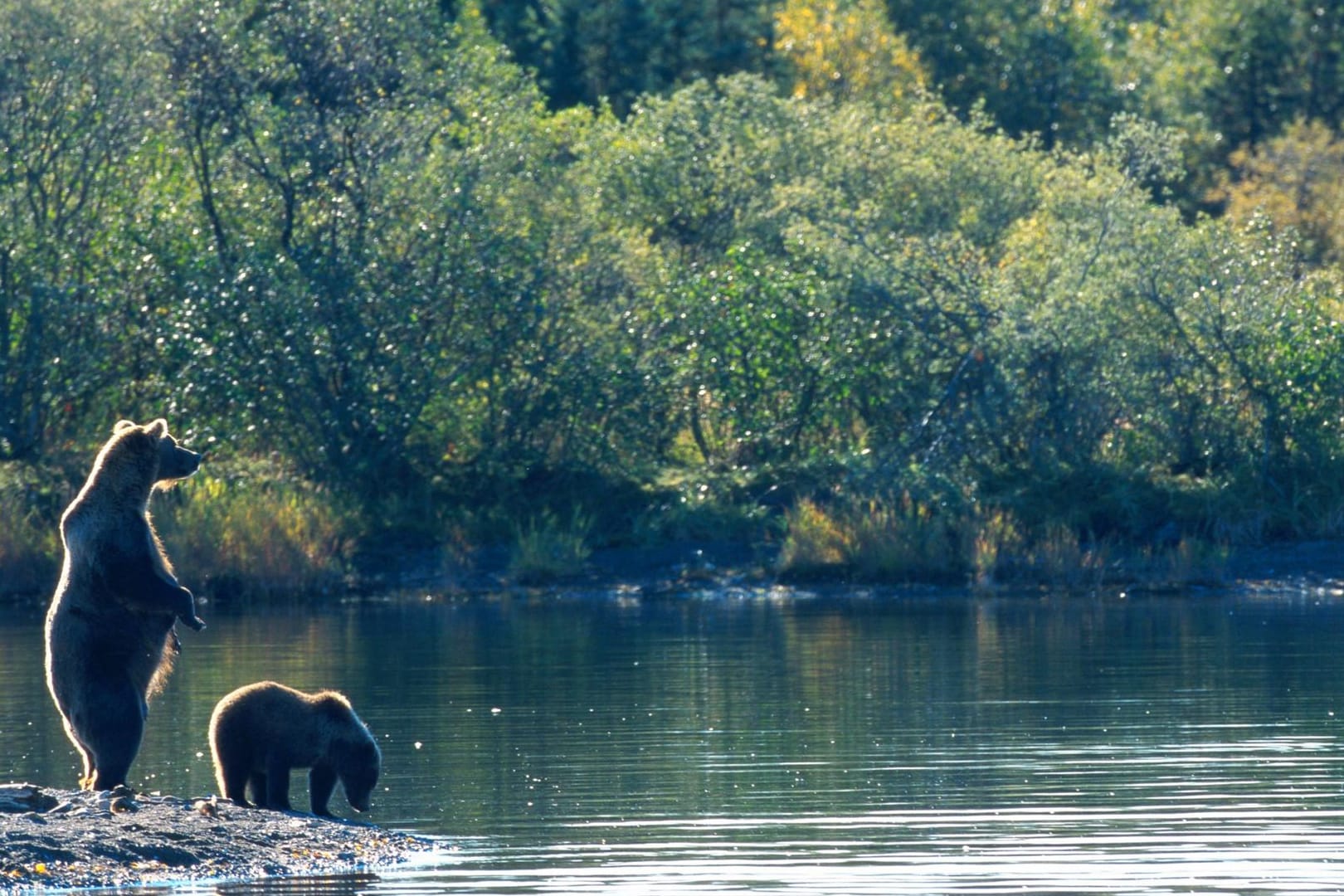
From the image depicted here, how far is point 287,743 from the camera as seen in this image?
13.4 m

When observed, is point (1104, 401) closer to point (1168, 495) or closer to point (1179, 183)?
point (1168, 495)

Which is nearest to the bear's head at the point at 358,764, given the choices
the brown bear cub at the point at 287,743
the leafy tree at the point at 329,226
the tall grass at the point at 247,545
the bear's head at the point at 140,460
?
the brown bear cub at the point at 287,743

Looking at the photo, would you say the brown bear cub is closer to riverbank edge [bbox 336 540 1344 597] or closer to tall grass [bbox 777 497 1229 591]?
riverbank edge [bbox 336 540 1344 597]

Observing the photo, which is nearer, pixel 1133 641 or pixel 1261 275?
pixel 1133 641

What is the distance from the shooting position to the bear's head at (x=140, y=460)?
1351 cm

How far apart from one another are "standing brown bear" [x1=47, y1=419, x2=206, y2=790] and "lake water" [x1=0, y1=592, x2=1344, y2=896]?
5.33 feet

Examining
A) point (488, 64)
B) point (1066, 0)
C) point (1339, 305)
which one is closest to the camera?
point (1339, 305)

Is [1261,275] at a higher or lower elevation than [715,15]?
lower

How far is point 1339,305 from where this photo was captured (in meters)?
35.7

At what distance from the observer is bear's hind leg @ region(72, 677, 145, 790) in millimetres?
13266

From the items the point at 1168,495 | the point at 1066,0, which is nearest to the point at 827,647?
the point at 1168,495

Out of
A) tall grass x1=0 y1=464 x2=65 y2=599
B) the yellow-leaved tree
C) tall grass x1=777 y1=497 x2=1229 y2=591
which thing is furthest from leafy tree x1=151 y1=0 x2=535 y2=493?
the yellow-leaved tree

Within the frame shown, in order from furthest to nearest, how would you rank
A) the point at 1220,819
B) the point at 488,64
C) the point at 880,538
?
the point at 488,64, the point at 880,538, the point at 1220,819

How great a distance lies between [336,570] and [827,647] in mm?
11266
